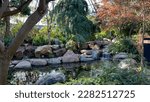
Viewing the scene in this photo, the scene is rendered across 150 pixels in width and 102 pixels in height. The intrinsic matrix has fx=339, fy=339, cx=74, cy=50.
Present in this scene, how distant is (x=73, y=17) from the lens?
16156 millimetres

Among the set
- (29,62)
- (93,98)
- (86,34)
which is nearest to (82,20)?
(86,34)

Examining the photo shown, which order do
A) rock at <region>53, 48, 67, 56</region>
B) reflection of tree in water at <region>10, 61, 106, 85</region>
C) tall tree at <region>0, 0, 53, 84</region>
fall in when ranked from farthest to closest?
1. rock at <region>53, 48, 67, 56</region>
2. reflection of tree in water at <region>10, 61, 106, 85</region>
3. tall tree at <region>0, 0, 53, 84</region>

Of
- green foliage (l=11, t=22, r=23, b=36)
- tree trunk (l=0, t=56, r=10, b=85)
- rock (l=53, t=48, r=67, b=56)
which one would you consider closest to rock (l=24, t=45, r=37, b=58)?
rock (l=53, t=48, r=67, b=56)

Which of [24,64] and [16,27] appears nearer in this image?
[24,64]

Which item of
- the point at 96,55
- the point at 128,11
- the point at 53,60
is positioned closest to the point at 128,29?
the point at 96,55

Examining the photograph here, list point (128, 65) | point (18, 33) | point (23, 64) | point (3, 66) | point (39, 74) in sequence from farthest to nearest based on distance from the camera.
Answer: point (23, 64), point (39, 74), point (128, 65), point (3, 66), point (18, 33)

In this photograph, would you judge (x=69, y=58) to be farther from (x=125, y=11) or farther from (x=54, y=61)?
(x=125, y=11)

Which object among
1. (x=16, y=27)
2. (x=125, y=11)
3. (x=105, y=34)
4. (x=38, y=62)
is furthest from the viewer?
(x=105, y=34)

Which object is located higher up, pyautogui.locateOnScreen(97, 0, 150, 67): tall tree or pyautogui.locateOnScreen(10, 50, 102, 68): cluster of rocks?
pyautogui.locateOnScreen(97, 0, 150, 67): tall tree

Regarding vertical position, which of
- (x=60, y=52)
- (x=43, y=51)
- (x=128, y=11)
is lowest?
(x=60, y=52)

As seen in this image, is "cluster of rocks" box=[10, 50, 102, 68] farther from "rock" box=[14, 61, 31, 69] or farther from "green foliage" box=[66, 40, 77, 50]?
"green foliage" box=[66, 40, 77, 50]

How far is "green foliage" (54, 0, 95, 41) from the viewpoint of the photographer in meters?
Answer: 16.2

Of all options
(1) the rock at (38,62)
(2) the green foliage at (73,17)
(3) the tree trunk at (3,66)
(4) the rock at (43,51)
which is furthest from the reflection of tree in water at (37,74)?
(2) the green foliage at (73,17)

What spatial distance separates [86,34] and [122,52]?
3.35 metres
